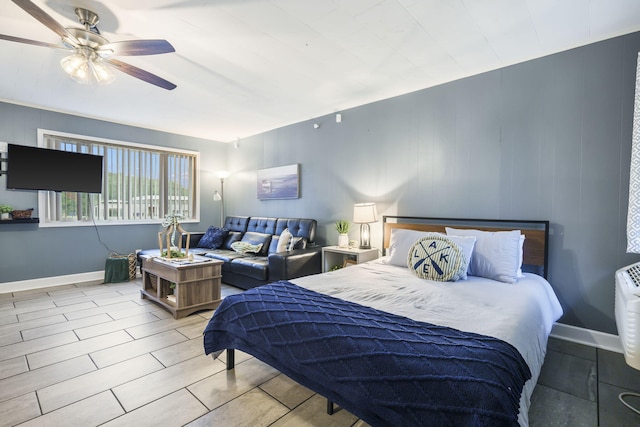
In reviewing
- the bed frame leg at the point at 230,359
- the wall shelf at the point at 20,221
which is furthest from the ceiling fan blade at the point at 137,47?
the wall shelf at the point at 20,221

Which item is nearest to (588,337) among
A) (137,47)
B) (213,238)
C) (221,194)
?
(137,47)

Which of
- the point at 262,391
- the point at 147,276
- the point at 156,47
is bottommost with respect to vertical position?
the point at 262,391

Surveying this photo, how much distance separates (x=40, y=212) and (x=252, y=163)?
322 centimetres

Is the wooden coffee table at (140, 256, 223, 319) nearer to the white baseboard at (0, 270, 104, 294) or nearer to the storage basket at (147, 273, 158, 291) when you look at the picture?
the storage basket at (147, 273, 158, 291)

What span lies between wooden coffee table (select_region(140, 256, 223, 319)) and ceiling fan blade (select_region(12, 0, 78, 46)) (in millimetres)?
→ 2056

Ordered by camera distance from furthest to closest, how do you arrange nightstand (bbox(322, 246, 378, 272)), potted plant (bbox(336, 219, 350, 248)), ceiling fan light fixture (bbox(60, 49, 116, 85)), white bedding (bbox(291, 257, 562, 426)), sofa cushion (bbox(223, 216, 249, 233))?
sofa cushion (bbox(223, 216, 249, 233))
potted plant (bbox(336, 219, 350, 248))
nightstand (bbox(322, 246, 378, 272))
ceiling fan light fixture (bbox(60, 49, 116, 85))
white bedding (bbox(291, 257, 562, 426))

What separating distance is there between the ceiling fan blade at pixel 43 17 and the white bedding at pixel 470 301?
2.34 m

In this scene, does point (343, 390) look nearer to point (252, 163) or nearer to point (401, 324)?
point (401, 324)

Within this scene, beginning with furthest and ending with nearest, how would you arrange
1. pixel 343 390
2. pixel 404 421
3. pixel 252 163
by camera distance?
pixel 252 163, pixel 343 390, pixel 404 421

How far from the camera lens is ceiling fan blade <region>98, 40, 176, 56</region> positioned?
6.98ft

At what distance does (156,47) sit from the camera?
7.18 ft

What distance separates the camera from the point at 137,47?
2.21 metres

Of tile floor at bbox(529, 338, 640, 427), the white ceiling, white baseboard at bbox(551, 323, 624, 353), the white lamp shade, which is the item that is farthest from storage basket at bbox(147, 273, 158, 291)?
white baseboard at bbox(551, 323, 624, 353)

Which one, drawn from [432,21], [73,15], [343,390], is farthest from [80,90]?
[343,390]
